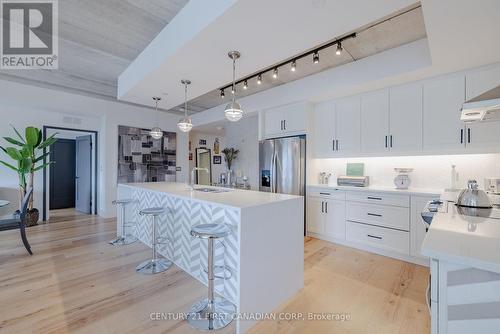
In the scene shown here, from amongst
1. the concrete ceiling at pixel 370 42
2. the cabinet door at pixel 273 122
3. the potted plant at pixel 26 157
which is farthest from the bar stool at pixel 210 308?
the potted plant at pixel 26 157

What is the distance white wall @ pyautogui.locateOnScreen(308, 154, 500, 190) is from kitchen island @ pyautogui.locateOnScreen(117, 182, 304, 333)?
6.51ft

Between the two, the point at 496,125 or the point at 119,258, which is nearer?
the point at 496,125

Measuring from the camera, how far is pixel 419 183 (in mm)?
3338

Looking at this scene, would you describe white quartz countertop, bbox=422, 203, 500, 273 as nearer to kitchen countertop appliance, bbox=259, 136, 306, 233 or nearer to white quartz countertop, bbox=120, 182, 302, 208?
white quartz countertop, bbox=120, 182, 302, 208

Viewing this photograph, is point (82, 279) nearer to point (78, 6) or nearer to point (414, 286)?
point (78, 6)

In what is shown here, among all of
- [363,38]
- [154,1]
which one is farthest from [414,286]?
[154,1]

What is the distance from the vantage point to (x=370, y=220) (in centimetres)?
329

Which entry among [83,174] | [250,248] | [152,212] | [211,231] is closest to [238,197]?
[211,231]

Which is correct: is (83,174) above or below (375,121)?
below

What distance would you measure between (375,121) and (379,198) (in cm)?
118

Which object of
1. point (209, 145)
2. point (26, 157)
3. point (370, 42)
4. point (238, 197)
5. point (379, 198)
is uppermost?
point (370, 42)

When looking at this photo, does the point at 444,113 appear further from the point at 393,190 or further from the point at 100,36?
the point at 100,36

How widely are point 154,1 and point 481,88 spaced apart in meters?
3.77

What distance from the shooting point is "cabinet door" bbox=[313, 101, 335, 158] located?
3906 millimetres
